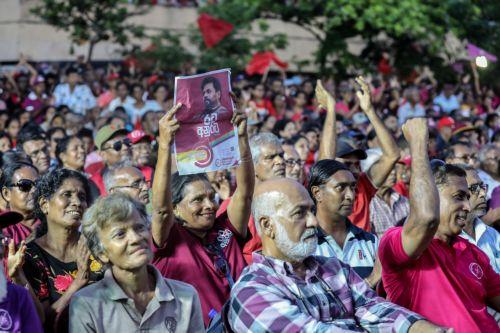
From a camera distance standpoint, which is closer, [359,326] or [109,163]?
[359,326]

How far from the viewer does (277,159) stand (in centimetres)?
753

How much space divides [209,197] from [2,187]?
6.31 ft

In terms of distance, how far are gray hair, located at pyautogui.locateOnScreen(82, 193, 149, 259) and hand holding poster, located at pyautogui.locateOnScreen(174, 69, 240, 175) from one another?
94cm

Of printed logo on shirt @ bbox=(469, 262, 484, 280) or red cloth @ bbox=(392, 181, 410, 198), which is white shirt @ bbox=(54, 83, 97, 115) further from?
printed logo on shirt @ bbox=(469, 262, 484, 280)

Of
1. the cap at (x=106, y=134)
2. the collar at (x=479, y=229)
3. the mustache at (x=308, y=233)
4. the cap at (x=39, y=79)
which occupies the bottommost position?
Result: the cap at (x=39, y=79)

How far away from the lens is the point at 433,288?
4.96m

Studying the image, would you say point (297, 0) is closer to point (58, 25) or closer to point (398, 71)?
point (398, 71)

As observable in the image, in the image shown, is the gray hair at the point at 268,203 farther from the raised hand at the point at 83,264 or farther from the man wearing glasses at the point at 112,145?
the man wearing glasses at the point at 112,145

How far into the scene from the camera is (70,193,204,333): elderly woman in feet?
14.5

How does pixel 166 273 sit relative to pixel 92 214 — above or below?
below

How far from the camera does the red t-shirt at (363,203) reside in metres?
7.50

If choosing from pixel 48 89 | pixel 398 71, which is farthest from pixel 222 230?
pixel 398 71

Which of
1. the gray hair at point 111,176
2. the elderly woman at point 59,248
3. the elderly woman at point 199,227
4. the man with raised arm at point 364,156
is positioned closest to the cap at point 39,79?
the man with raised arm at point 364,156

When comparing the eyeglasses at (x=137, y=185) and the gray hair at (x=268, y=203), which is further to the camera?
the eyeglasses at (x=137, y=185)
